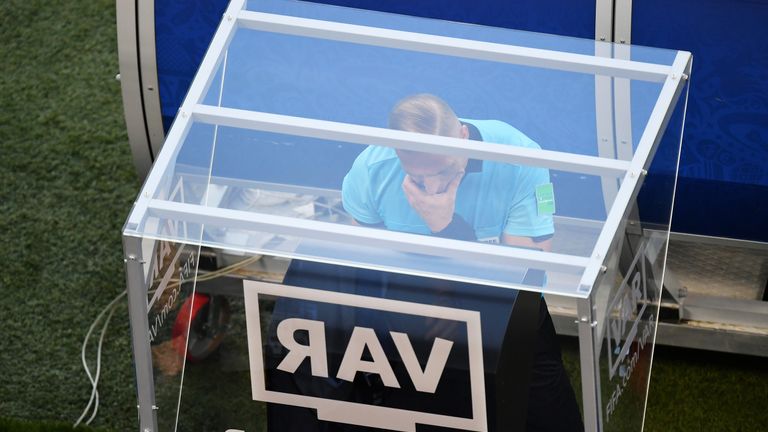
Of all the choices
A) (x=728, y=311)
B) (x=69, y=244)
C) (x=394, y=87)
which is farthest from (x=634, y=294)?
(x=69, y=244)

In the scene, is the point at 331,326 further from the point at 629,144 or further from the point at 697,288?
the point at 697,288

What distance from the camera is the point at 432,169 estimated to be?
235 centimetres

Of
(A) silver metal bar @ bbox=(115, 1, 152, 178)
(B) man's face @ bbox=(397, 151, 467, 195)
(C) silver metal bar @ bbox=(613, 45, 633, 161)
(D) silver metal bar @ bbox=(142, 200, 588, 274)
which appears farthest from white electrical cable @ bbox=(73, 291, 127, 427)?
(C) silver metal bar @ bbox=(613, 45, 633, 161)

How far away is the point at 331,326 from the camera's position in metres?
2.21

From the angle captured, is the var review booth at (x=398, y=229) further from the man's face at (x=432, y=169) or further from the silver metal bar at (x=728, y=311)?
the silver metal bar at (x=728, y=311)

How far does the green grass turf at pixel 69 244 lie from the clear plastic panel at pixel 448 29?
1.33 metres

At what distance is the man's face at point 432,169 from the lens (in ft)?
7.67

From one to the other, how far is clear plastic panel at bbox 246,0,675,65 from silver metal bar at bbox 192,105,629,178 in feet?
1.17

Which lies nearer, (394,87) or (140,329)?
(140,329)

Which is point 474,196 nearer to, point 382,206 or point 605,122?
point 382,206

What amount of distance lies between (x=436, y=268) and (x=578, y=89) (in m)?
0.70

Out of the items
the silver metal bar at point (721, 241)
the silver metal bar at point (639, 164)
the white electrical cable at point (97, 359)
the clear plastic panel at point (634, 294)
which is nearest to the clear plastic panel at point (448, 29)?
the silver metal bar at point (639, 164)

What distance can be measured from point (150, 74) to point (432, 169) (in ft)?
4.32

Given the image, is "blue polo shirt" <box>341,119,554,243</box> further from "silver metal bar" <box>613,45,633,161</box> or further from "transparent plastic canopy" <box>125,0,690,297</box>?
"silver metal bar" <box>613,45,633,161</box>
